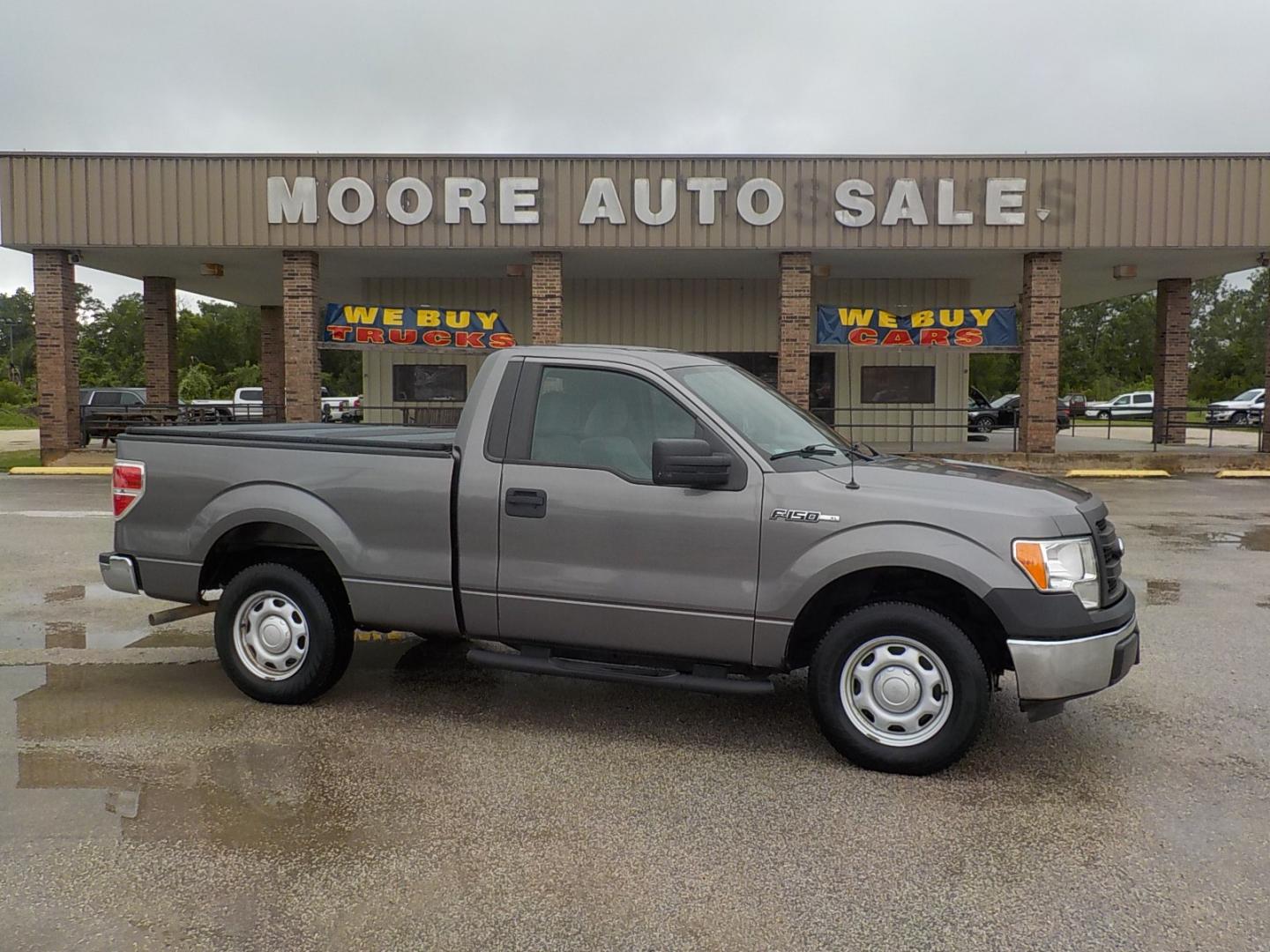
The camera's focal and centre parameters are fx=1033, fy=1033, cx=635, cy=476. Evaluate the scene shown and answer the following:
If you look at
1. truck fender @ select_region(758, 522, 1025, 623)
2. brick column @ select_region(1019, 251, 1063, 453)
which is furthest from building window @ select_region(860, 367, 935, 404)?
truck fender @ select_region(758, 522, 1025, 623)

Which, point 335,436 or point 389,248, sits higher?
point 389,248

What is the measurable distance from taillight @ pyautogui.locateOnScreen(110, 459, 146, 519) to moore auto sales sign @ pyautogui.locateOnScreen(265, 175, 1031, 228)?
14.0 m

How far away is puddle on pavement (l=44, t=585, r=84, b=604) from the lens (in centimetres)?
820

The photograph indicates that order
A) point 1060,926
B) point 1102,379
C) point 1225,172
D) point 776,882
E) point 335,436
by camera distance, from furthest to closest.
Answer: point 1102,379 → point 1225,172 → point 335,436 → point 776,882 → point 1060,926

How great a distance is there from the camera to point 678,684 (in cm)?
471

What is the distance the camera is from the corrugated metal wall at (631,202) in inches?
733

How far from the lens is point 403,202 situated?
62.1 ft

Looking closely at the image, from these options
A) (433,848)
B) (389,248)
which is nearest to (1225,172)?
(389,248)

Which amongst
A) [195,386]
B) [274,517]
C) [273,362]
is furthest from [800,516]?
[195,386]

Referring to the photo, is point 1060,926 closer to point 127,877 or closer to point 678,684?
point 678,684

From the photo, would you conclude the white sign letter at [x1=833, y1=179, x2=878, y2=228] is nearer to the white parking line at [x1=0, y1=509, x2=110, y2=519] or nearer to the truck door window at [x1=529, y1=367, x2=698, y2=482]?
the white parking line at [x1=0, y1=509, x2=110, y2=519]

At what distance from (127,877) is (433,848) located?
1.04 m

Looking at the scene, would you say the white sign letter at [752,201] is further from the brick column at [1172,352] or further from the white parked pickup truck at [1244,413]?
the white parked pickup truck at [1244,413]

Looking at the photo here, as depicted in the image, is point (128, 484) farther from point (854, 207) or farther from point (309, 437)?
point (854, 207)
